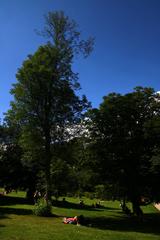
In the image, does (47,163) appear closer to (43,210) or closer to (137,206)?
(43,210)

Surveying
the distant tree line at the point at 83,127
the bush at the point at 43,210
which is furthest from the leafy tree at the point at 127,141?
the bush at the point at 43,210

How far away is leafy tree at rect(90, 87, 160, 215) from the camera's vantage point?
3209 cm

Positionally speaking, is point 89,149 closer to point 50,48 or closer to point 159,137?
point 159,137

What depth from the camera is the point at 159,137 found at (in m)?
31.8

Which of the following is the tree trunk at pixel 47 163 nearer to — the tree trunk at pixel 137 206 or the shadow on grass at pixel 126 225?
the shadow on grass at pixel 126 225

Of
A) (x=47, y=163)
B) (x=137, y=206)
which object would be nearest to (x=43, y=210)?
(x=47, y=163)

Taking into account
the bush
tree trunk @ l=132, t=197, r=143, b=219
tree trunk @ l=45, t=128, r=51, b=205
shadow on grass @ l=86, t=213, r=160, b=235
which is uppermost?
tree trunk @ l=45, t=128, r=51, b=205

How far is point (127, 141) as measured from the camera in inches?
1284

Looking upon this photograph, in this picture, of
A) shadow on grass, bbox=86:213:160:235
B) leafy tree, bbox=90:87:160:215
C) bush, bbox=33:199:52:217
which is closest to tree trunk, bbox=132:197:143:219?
leafy tree, bbox=90:87:160:215

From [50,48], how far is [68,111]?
6.03 meters

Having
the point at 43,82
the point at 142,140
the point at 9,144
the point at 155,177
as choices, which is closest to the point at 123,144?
the point at 142,140

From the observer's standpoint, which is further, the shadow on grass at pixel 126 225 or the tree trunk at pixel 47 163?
the tree trunk at pixel 47 163

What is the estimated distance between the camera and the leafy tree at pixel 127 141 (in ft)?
105

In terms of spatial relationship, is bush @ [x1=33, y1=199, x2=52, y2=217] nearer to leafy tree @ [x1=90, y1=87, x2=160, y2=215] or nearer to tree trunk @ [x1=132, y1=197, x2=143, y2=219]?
leafy tree @ [x1=90, y1=87, x2=160, y2=215]
